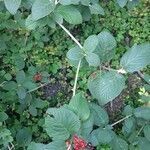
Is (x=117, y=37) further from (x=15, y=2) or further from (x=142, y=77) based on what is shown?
(x=15, y=2)

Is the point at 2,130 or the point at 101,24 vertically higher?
the point at 2,130

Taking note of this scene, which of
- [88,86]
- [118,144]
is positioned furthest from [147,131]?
[88,86]

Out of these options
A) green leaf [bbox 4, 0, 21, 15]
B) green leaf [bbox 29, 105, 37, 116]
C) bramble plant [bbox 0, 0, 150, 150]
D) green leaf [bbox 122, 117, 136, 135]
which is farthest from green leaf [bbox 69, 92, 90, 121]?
green leaf [bbox 29, 105, 37, 116]

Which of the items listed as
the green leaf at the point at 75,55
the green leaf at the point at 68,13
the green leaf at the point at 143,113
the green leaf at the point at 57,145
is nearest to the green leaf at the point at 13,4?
the green leaf at the point at 68,13

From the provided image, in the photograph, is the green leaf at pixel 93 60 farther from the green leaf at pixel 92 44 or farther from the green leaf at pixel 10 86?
the green leaf at pixel 10 86

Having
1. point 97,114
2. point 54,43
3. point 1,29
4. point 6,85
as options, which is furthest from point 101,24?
point 97,114

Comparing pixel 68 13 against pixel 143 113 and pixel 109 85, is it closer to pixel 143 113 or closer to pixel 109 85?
pixel 109 85
